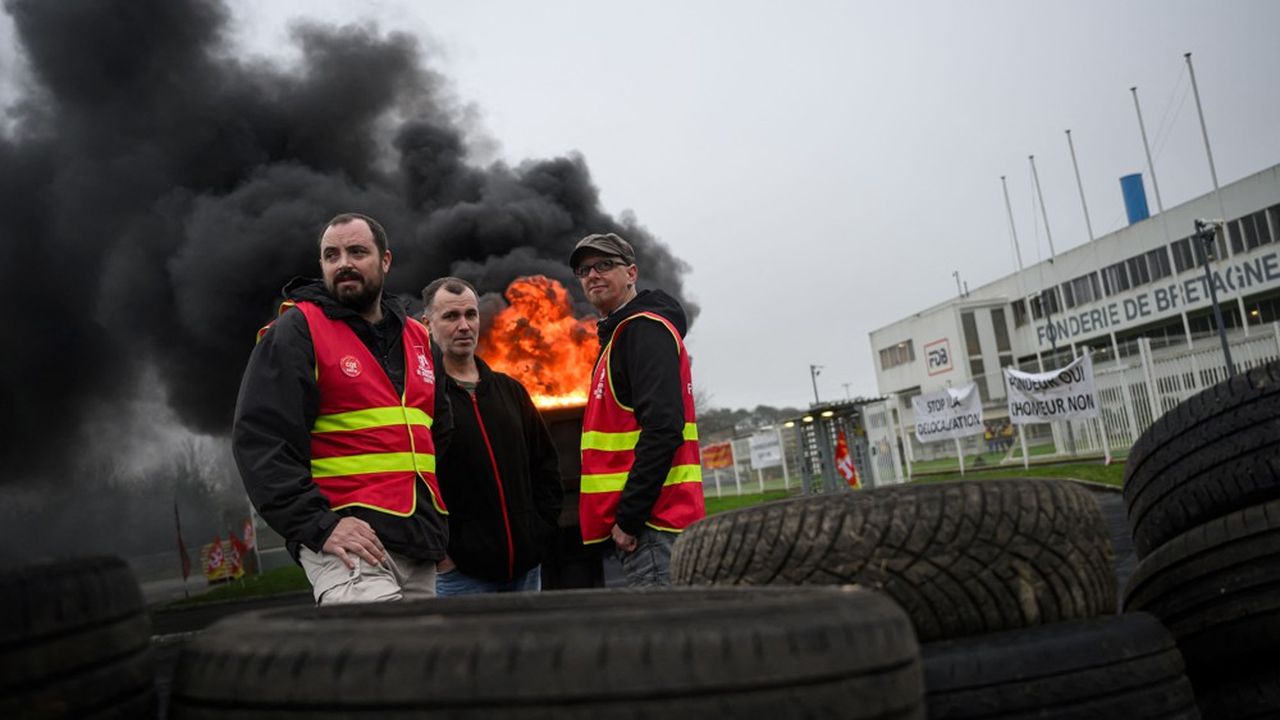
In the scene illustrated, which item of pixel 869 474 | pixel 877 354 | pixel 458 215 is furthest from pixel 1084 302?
pixel 458 215

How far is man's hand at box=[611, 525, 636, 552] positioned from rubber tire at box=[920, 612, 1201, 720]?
6.58 ft

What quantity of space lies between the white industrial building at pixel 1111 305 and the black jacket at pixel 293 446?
86.6 feet

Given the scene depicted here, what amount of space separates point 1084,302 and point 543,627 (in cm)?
4636

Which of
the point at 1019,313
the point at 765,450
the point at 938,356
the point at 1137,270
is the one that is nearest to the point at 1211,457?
the point at 765,450

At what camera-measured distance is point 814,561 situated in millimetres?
2131

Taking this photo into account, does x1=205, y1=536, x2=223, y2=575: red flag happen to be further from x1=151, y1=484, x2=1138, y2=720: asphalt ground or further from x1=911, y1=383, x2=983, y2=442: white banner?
x1=911, y1=383, x2=983, y2=442: white banner

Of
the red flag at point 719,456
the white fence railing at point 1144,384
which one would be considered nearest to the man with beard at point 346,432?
the white fence railing at point 1144,384

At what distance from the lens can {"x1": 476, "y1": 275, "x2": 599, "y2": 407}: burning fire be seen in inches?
341

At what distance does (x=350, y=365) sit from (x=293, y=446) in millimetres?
370

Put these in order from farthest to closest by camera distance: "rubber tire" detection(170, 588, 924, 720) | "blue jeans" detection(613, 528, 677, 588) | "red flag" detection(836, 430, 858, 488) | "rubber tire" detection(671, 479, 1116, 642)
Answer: "red flag" detection(836, 430, 858, 488) → "blue jeans" detection(613, 528, 677, 588) → "rubber tire" detection(671, 479, 1116, 642) → "rubber tire" detection(170, 588, 924, 720)

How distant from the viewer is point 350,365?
3172mm

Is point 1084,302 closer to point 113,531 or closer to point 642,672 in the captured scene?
point 113,531

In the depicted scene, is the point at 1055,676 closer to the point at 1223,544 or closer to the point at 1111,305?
the point at 1223,544

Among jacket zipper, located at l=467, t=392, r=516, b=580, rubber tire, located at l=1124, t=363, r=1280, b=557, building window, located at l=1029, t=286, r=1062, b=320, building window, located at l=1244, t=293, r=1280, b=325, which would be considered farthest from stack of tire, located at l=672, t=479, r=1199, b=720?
building window, located at l=1029, t=286, r=1062, b=320
